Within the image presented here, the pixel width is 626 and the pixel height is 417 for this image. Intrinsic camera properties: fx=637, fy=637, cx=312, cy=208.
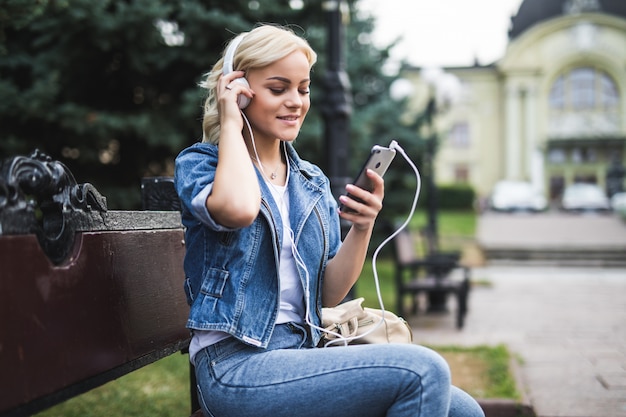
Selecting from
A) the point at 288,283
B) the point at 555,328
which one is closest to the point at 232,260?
the point at 288,283

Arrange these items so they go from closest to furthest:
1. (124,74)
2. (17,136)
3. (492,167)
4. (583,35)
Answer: (17,136) → (124,74) → (583,35) → (492,167)

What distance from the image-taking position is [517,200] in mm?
33844

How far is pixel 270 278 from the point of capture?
1.91 m

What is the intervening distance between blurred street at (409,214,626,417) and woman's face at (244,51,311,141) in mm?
2723

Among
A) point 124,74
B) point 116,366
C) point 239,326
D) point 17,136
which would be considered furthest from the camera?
point 124,74

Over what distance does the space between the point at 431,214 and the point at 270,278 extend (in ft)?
43.6

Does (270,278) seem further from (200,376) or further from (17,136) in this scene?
(17,136)

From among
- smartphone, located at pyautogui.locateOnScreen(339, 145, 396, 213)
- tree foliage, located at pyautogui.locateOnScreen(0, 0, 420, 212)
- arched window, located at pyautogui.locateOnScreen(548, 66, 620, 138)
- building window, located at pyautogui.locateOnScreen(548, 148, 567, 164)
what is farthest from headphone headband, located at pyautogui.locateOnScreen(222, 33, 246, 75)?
building window, located at pyautogui.locateOnScreen(548, 148, 567, 164)

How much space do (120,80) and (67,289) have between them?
725cm

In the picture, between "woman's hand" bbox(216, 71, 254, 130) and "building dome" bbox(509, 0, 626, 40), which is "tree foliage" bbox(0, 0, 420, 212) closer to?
"woman's hand" bbox(216, 71, 254, 130)

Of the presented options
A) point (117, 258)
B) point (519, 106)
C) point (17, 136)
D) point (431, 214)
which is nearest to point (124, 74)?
point (17, 136)

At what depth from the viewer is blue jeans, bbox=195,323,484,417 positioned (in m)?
1.66

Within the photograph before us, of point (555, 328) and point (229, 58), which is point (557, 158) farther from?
point (229, 58)

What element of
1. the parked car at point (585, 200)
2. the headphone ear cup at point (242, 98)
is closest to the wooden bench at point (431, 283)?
the headphone ear cup at point (242, 98)
